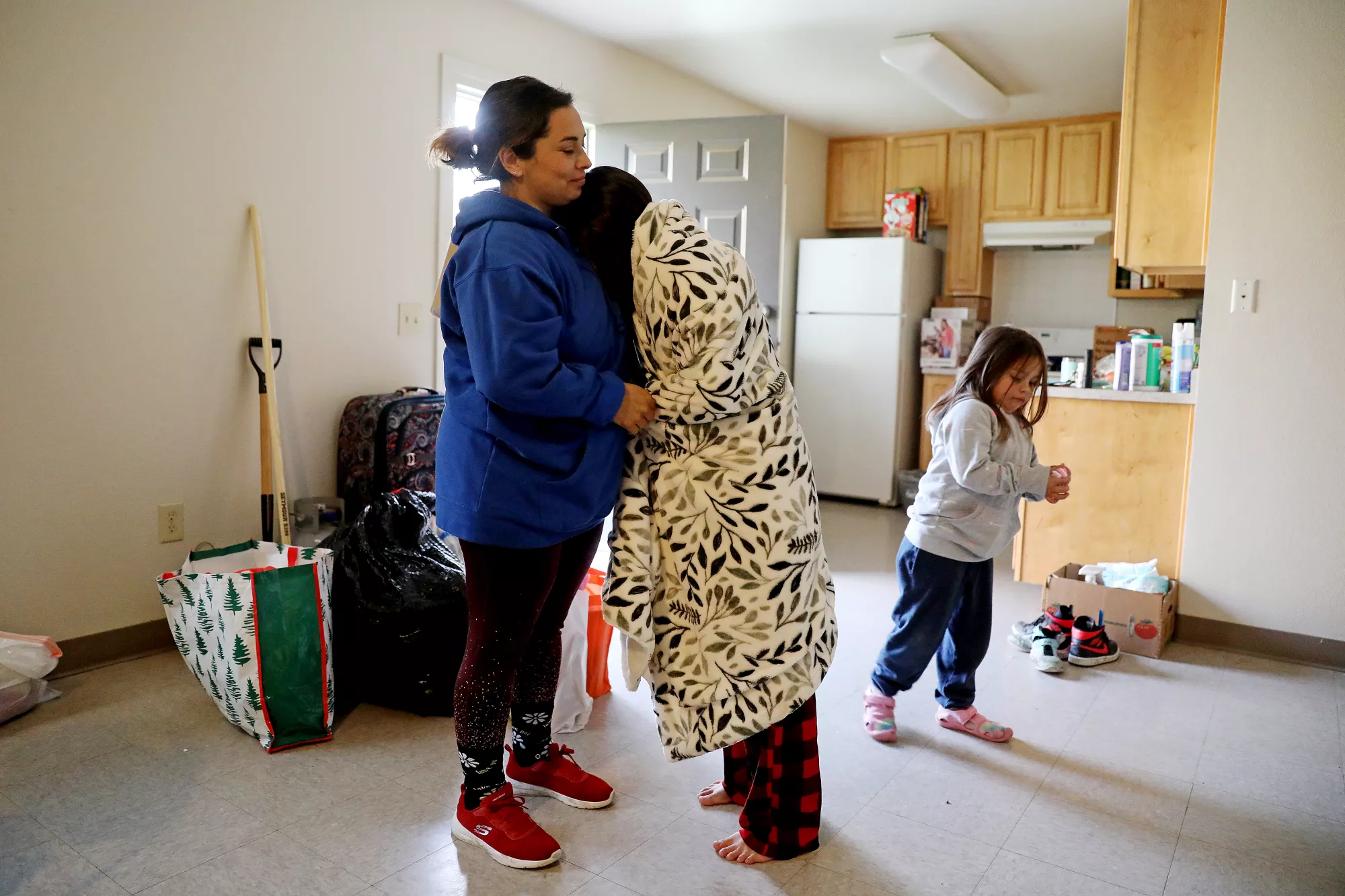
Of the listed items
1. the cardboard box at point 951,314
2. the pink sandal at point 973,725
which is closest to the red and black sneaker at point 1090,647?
the pink sandal at point 973,725

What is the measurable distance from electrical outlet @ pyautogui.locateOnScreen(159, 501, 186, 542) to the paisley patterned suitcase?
49 cm

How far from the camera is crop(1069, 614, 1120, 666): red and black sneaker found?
2803 mm

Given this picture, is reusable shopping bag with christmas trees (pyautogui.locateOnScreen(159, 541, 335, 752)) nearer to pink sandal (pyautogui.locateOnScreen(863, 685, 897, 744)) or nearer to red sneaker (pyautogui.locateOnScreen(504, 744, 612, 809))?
red sneaker (pyautogui.locateOnScreen(504, 744, 612, 809))

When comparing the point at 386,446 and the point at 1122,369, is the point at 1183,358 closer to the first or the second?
the point at 1122,369

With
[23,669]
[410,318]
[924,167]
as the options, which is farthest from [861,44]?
[23,669]

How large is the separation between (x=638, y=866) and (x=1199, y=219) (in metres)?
2.77

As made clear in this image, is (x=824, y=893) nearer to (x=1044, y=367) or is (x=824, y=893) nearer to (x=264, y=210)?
(x=1044, y=367)

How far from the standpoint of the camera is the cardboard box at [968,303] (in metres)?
5.75

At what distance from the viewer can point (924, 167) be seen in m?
5.81

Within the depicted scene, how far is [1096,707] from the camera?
248 cm

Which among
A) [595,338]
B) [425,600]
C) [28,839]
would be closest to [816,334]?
[425,600]

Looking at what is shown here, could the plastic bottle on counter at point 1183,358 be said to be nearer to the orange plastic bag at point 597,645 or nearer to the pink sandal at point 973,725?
the pink sandal at point 973,725

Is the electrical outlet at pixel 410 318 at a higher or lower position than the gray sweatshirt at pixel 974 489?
higher

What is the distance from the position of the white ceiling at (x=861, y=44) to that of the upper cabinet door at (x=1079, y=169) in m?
0.12
